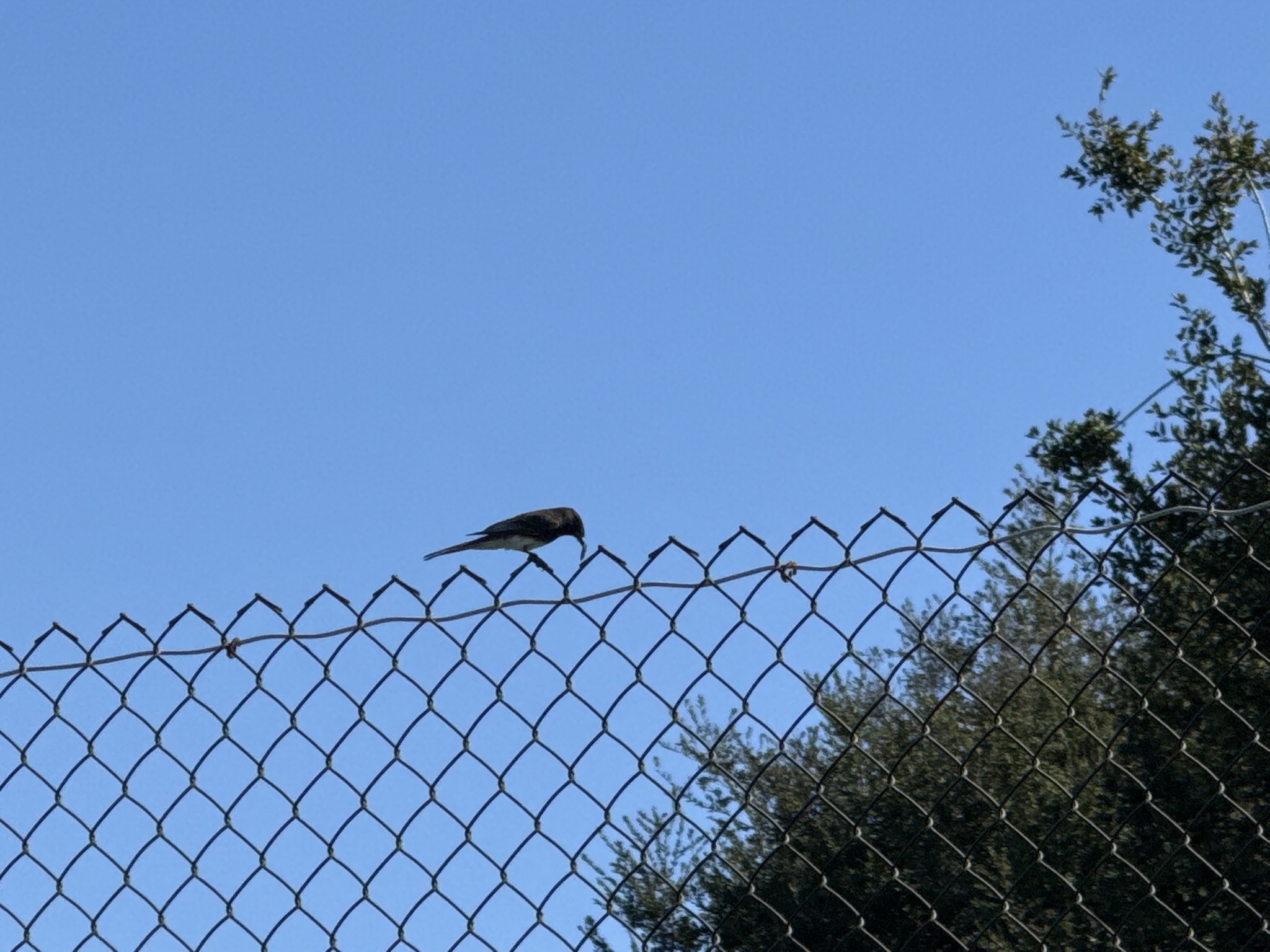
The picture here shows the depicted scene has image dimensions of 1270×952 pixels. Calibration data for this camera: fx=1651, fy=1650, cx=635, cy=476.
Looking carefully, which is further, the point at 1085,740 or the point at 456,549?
the point at 1085,740

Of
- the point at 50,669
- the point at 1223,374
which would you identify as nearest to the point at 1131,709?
the point at 1223,374

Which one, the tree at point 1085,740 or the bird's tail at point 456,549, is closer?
the bird's tail at point 456,549

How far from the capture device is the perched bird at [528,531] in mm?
3979

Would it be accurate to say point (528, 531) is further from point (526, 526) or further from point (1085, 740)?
point (1085, 740)

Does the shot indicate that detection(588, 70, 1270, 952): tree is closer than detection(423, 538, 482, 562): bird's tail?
No

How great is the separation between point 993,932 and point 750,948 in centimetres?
240

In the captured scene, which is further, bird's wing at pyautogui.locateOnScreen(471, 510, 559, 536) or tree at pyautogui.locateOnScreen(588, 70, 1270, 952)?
tree at pyautogui.locateOnScreen(588, 70, 1270, 952)

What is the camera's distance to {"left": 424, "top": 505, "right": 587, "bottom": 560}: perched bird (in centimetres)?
398

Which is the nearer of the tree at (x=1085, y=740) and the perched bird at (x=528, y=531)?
the perched bird at (x=528, y=531)

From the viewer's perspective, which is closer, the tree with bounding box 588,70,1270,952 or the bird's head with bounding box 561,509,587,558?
the bird's head with bounding box 561,509,587,558

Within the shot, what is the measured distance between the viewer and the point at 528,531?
13.1 ft

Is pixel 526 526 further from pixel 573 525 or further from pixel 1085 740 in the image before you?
pixel 1085 740

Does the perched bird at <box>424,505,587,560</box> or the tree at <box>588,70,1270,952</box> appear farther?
the tree at <box>588,70,1270,952</box>

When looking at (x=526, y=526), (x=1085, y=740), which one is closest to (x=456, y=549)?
(x=526, y=526)
